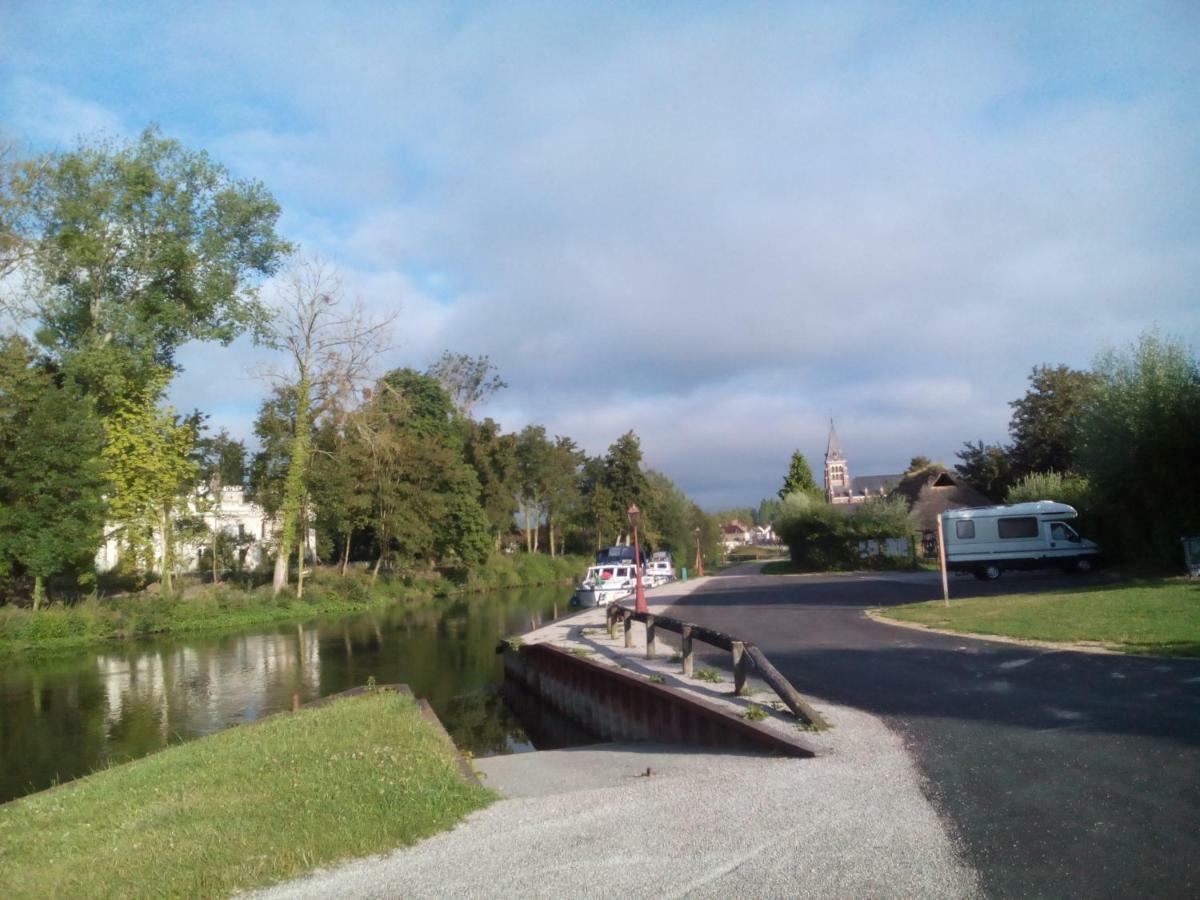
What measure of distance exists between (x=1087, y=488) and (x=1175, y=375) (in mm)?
7641

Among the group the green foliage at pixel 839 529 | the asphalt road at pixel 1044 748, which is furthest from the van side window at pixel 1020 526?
the asphalt road at pixel 1044 748

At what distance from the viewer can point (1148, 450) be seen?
25.3 meters

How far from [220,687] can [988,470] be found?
1758 inches

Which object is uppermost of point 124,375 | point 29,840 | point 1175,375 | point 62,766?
point 124,375

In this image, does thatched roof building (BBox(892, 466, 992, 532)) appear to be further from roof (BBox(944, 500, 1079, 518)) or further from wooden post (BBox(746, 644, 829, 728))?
wooden post (BBox(746, 644, 829, 728))

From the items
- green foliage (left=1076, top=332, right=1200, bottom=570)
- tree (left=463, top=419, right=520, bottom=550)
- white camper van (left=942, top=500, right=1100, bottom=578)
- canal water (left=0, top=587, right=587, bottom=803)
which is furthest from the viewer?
tree (left=463, top=419, right=520, bottom=550)

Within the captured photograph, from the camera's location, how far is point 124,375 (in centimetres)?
3484

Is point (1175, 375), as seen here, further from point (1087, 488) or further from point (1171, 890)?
point (1171, 890)

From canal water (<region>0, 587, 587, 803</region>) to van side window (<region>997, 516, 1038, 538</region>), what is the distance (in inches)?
657

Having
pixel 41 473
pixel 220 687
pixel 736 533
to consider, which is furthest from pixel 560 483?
pixel 736 533

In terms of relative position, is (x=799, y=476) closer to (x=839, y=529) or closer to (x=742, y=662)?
(x=839, y=529)

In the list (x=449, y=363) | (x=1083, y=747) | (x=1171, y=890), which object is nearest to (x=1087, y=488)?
(x=1083, y=747)

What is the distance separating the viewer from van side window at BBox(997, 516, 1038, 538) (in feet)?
99.2

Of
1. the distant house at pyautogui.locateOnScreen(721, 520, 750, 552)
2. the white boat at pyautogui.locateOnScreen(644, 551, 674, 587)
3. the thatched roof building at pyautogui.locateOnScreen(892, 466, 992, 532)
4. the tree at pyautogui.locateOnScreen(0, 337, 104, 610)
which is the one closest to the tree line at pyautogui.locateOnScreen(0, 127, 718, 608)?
the tree at pyautogui.locateOnScreen(0, 337, 104, 610)
